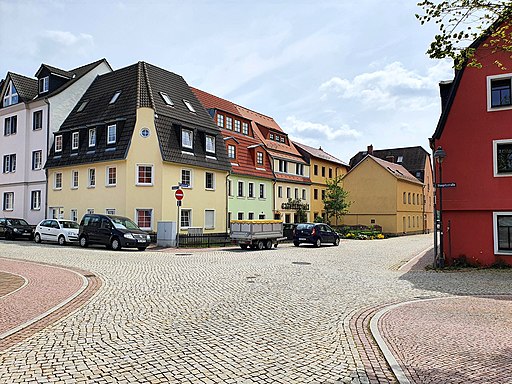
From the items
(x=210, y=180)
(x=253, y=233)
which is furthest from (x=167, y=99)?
(x=253, y=233)

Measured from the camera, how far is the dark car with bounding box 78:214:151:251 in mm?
23922

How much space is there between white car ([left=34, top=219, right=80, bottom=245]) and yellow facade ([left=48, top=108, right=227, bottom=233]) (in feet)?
11.3

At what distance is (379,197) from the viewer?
5197cm

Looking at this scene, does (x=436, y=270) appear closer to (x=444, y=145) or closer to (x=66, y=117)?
(x=444, y=145)

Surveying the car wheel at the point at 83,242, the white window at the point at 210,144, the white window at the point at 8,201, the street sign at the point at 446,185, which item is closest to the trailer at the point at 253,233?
the car wheel at the point at 83,242

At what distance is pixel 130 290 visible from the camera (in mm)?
→ 11359

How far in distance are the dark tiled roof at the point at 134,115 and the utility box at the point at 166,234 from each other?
4.81 metres

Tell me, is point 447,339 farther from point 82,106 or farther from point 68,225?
point 82,106

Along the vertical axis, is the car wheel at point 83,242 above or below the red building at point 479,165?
below

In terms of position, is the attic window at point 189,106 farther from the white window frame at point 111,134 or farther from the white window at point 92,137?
→ the white window at point 92,137

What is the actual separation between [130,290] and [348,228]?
39.5 meters

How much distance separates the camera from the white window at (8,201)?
38594 millimetres

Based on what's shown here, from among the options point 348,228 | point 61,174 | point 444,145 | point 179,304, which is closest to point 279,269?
point 179,304

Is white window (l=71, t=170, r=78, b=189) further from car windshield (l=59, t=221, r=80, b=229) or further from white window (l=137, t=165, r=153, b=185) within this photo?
white window (l=137, t=165, r=153, b=185)
